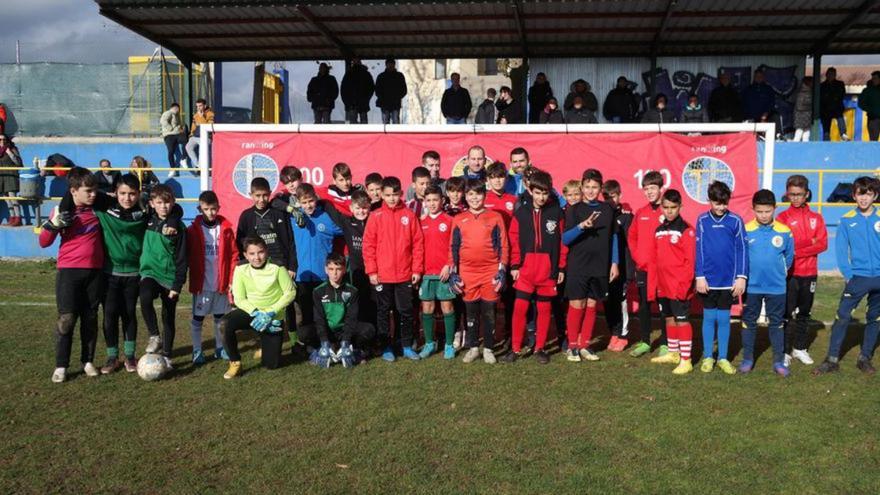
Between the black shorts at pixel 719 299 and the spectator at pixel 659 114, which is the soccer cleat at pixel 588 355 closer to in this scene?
the black shorts at pixel 719 299

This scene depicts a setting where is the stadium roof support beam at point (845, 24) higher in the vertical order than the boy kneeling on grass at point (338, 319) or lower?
higher

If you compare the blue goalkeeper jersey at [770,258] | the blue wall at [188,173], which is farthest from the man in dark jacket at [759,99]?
the blue goalkeeper jersey at [770,258]

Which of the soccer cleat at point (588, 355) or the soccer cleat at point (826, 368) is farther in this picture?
the soccer cleat at point (588, 355)

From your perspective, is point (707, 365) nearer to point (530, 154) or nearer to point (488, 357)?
point (488, 357)

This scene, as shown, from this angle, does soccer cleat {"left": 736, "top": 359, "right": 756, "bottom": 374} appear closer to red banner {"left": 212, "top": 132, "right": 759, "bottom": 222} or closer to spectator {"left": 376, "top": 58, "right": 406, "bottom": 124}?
red banner {"left": 212, "top": 132, "right": 759, "bottom": 222}

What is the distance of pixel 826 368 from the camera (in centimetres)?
670

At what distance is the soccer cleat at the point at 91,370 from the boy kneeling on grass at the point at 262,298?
44.6 inches

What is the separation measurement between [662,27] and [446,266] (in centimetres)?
1007

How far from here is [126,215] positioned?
6609 mm

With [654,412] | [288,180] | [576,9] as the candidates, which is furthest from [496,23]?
[654,412]

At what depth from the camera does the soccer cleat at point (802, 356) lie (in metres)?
7.05

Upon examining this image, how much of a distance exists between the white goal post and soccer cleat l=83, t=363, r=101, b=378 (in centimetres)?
360

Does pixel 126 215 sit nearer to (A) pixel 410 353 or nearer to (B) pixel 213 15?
(A) pixel 410 353

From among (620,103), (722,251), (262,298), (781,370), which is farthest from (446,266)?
(620,103)
